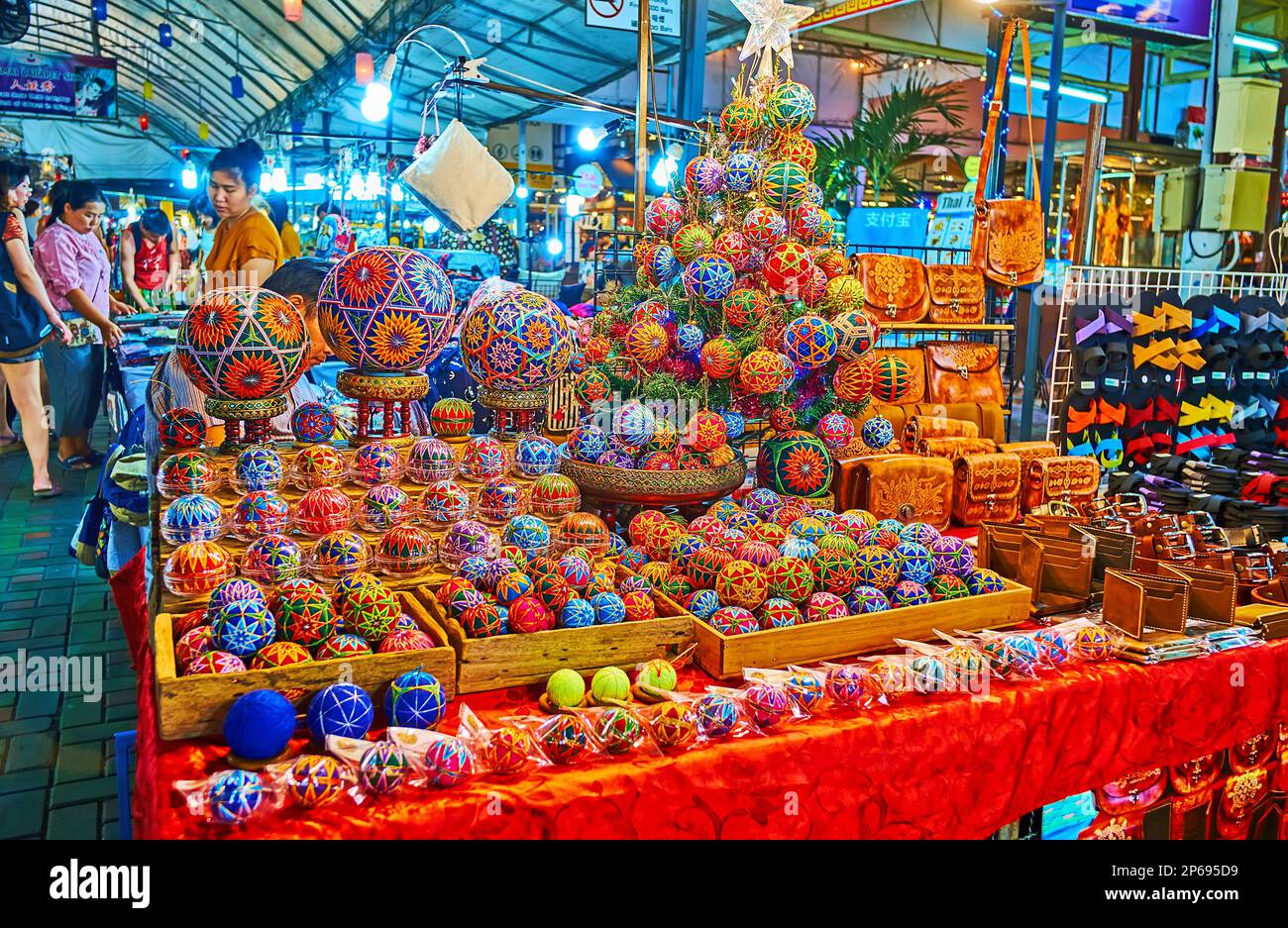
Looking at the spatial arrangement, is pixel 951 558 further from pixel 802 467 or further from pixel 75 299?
pixel 75 299

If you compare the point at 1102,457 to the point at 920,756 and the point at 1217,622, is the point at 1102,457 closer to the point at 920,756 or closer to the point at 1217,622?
the point at 1217,622

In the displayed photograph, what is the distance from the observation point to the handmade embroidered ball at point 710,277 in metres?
2.89

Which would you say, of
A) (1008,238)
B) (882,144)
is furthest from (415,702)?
(882,144)

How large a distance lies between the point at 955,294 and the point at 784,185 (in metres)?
1.77

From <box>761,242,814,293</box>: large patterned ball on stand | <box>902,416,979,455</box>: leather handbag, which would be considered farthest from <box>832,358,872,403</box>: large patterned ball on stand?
<box>902,416,979,455</box>: leather handbag

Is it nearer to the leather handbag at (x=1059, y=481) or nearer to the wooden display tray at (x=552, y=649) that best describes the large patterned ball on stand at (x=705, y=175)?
the leather handbag at (x=1059, y=481)

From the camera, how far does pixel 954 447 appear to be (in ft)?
10.3

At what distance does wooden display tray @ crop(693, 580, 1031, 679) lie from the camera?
1.89 meters

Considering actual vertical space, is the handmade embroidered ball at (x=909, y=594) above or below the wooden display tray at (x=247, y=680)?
above

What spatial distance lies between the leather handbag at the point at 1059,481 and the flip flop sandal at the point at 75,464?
6.58m

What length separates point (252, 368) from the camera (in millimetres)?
2297

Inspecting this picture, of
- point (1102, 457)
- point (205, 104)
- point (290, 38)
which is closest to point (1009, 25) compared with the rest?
point (1102, 457)

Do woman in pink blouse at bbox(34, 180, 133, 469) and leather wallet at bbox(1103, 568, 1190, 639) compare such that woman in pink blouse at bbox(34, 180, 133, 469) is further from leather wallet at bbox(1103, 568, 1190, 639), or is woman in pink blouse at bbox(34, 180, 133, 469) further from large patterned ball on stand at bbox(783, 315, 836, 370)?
leather wallet at bbox(1103, 568, 1190, 639)

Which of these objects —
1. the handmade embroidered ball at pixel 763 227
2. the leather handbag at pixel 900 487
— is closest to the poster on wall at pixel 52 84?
the handmade embroidered ball at pixel 763 227
